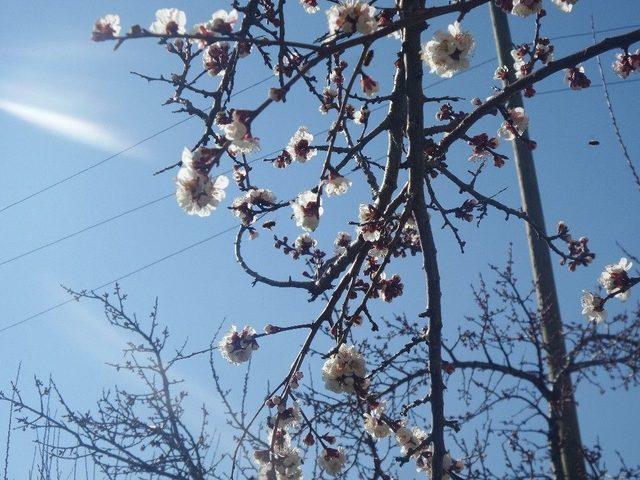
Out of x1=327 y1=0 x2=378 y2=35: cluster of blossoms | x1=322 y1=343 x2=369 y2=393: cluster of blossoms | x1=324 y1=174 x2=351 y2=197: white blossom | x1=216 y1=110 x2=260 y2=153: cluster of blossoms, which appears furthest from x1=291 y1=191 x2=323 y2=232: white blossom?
x1=327 y1=0 x2=378 y2=35: cluster of blossoms

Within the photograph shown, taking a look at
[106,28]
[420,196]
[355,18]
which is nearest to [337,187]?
[420,196]

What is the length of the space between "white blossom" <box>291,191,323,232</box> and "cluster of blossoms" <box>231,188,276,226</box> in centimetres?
53

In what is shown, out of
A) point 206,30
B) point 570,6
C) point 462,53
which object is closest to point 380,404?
point 462,53

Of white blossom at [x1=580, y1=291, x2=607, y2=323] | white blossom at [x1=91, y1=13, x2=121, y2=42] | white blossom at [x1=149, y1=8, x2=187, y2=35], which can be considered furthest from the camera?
white blossom at [x1=580, y1=291, x2=607, y2=323]

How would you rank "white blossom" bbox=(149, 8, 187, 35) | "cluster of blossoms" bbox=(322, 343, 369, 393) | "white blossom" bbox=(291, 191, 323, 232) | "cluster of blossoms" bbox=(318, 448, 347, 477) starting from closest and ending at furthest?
"white blossom" bbox=(149, 8, 187, 35)
"white blossom" bbox=(291, 191, 323, 232)
"cluster of blossoms" bbox=(322, 343, 369, 393)
"cluster of blossoms" bbox=(318, 448, 347, 477)

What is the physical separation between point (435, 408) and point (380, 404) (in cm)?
91

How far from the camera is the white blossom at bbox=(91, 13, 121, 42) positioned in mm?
2203

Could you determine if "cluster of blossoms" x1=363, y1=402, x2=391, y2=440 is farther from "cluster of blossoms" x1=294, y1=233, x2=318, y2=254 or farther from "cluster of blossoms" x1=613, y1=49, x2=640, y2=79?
"cluster of blossoms" x1=613, y1=49, x2=640, y2=79

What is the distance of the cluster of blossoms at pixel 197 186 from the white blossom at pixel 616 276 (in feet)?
7.02

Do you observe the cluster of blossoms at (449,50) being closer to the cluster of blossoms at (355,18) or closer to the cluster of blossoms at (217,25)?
the cluster of blossoms at (355,18)

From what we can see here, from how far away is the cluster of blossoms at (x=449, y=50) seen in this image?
3064mm

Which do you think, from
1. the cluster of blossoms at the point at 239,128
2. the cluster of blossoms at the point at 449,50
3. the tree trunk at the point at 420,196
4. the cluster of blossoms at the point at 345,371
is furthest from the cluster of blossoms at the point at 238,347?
the cluster of blossoms at the point at 449,50

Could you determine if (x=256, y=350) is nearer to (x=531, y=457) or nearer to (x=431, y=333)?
(x=431, y=333)

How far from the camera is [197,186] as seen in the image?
2.40 m
